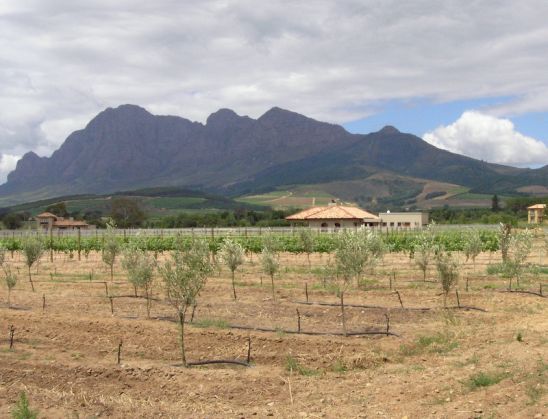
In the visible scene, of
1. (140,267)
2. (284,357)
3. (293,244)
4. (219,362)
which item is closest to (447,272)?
(284,357)

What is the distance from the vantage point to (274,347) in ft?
66.5

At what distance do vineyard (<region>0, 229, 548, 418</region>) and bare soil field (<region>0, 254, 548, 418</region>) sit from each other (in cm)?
5

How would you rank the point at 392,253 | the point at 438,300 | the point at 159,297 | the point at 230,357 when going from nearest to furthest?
the point at 230,357
the point at 438,300
the point at 159,297
the point at 392,253

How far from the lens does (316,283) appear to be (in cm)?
3659

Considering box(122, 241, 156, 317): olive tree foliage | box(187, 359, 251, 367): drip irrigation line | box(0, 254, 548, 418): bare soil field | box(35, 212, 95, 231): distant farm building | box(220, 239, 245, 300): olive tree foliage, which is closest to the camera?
box(0, 254, 548, 418): bare soil field

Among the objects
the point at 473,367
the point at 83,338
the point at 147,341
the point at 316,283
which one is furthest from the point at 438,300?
the point at 83,338

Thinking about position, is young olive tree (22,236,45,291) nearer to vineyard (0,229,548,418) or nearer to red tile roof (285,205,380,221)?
vineyard (0,229,548,418)

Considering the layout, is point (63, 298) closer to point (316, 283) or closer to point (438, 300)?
point (316, 283)

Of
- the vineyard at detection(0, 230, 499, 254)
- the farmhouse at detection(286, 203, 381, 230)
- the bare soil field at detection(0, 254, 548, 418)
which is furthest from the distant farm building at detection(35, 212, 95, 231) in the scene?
the bare soil field at detection(0, 254, 548, 418)

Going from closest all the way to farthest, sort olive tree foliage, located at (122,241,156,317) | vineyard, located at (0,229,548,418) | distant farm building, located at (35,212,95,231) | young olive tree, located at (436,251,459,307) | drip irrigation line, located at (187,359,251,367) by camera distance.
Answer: vineyard, located at (0,229,548,418)
drip irrigation line, located at (187,359,251,367)
young olive tree, located at (436,251,459,307)
olive tree foliage, located at (122,241,156,317)
distant farm building, located at (35,212,95,231)

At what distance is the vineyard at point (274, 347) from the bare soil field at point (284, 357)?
0.17ft

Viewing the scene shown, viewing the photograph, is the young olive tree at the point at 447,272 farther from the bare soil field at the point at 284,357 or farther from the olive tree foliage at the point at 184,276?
the olive tree foliage at the point at 184,276

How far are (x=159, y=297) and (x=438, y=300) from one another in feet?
45.6

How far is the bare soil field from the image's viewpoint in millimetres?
14734
